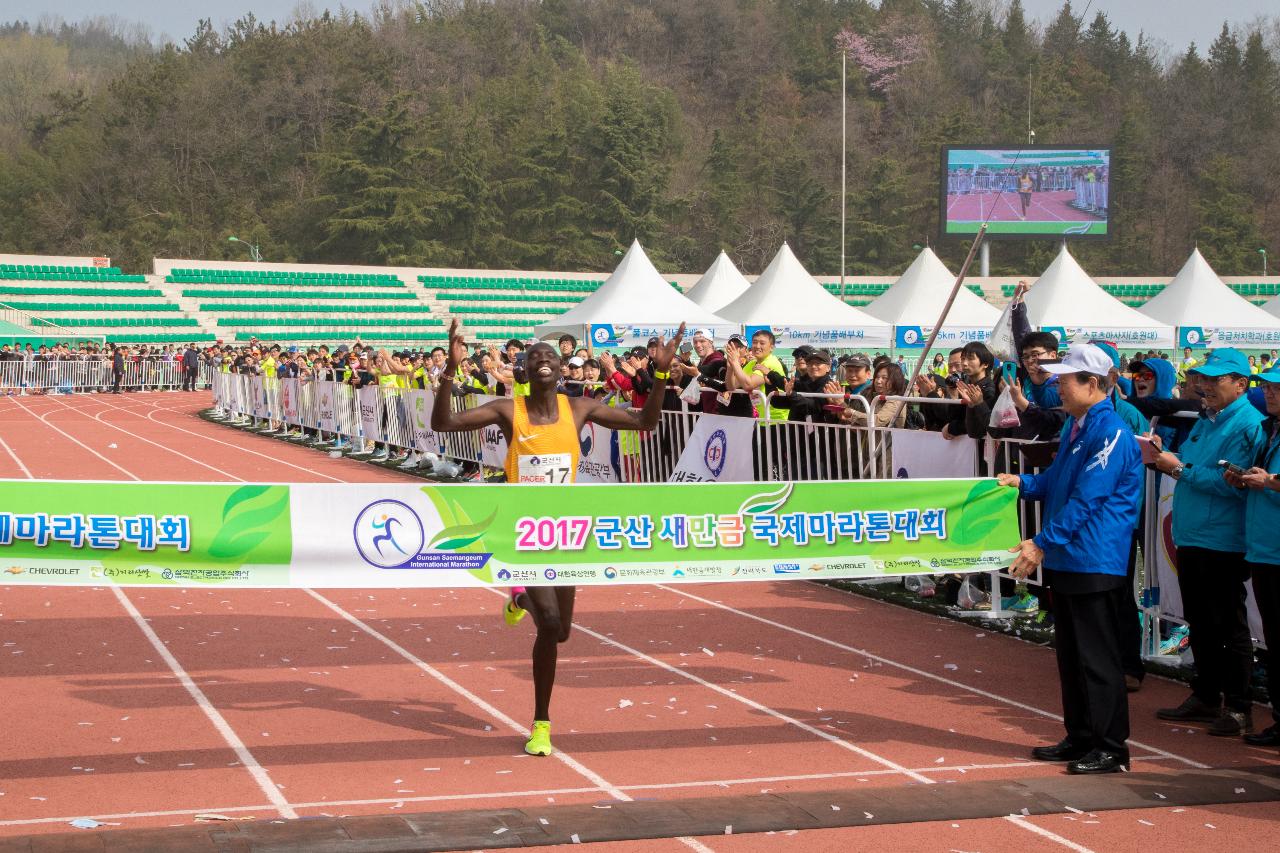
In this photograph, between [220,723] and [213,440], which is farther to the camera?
[213,440]

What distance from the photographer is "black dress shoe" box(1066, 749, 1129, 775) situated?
21.7 feet

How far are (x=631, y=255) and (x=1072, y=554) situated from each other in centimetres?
2442

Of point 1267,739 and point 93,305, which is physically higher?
point 93,305

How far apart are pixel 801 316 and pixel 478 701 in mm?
22165

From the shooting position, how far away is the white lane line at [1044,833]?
5.69 metres

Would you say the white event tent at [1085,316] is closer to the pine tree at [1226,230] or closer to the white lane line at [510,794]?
the white lane line at [510,794]

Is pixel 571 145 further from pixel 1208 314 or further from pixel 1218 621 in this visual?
pixel 1218 621

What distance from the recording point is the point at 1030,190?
5700 cm

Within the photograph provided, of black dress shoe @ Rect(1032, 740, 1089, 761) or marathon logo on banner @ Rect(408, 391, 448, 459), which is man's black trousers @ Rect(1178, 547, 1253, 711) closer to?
black dress shoe @ Rect(1032, 740, 1089, 761)

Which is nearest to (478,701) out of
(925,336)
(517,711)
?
(517,711)

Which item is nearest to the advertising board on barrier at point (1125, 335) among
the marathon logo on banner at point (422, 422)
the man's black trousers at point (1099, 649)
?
the marathon logo on banner at point (422, 422)

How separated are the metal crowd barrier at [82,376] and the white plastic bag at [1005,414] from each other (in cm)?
4250

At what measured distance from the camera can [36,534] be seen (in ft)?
21.0

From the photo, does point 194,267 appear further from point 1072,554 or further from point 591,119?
point 1072,554
